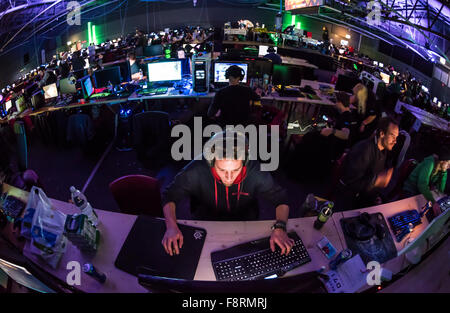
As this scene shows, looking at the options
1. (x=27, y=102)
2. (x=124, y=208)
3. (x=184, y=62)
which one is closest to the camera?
(x=124, y=208)

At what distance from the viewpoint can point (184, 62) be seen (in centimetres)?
506

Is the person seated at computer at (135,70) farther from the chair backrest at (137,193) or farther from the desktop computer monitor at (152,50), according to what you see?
the chair backrest at (137,193)

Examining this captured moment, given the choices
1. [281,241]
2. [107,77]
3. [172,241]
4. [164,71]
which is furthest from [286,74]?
[172,241]

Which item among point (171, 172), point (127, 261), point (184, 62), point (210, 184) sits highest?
point (184, 62)

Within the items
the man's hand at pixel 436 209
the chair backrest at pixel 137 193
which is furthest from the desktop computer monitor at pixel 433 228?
the chair backrest at pixel 137 193

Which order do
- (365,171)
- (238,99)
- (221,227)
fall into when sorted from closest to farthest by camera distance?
(221,227) < (365,171) < (238,99)

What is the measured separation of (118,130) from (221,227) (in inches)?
137

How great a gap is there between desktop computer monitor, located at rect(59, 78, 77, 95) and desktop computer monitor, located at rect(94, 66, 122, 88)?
0.38 m

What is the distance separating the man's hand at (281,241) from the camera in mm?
1555

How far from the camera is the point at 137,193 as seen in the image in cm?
212

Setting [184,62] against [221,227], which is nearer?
[221,227]

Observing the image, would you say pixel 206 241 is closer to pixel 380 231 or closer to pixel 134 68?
pixel 380 231

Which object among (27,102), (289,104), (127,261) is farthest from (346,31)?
(127,261)
